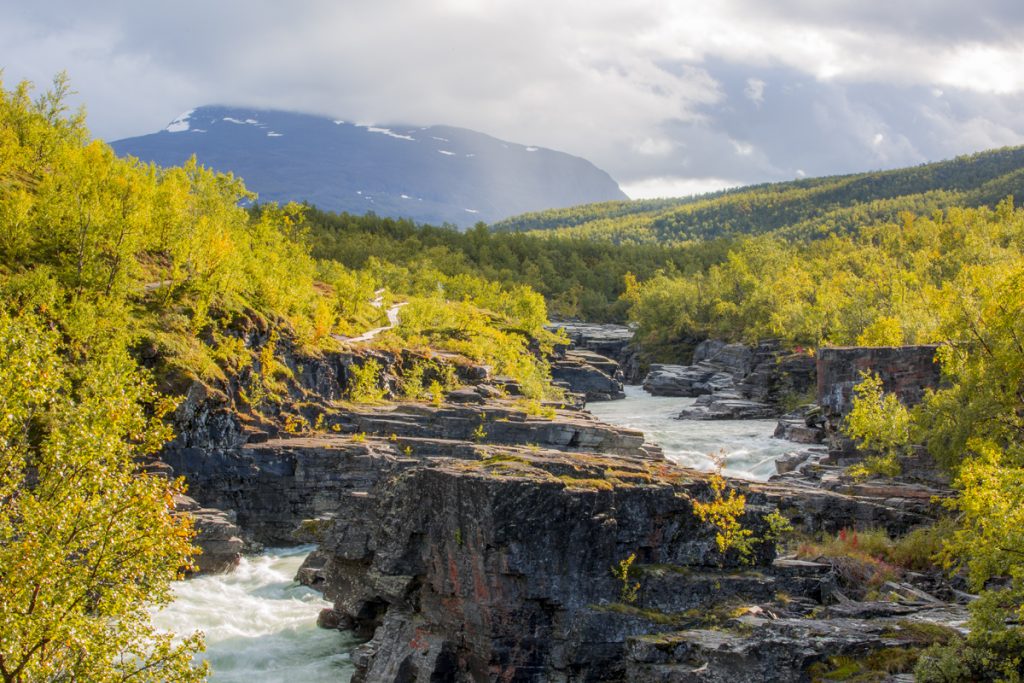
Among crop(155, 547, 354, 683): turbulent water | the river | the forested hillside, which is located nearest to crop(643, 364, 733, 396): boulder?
the forested hillside

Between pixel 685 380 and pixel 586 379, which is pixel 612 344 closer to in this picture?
pixel 685 380

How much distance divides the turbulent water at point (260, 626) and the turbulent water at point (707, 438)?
23.3 meters

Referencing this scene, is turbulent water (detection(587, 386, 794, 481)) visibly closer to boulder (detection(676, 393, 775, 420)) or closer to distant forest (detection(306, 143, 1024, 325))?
boulder (detection(676, 393, 775, 420))

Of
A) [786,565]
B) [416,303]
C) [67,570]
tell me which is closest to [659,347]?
[416,303]

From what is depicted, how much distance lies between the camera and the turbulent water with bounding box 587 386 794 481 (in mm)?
54375

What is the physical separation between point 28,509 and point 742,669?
1613 centimetres

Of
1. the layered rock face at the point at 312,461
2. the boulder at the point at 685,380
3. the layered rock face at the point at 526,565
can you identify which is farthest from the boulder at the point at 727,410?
the layered rock face at the point at 526,565

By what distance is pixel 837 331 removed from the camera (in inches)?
3312

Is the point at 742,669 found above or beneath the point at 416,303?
beneath

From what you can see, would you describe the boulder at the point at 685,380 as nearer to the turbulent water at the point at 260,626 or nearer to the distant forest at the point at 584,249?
the distant forest at the point at 584,249

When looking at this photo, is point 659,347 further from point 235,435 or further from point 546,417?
point 235,435

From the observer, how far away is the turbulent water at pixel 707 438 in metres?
54.4

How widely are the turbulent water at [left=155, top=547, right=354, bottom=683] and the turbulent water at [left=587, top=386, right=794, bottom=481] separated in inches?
916

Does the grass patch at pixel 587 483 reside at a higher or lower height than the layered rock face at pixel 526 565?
higher
